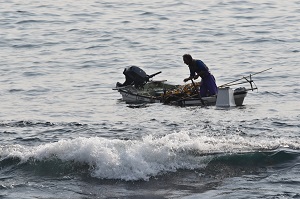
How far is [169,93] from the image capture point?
23.9 meters

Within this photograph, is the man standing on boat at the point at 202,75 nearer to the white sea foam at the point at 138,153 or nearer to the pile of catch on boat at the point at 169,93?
the pile of catch on boat at the point at 169,93

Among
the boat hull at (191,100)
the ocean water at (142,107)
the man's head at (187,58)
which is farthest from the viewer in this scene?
the boat hull at (191,100)

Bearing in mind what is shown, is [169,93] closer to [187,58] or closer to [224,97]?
[187,58]

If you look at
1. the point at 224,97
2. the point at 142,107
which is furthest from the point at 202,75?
the point at 142,107

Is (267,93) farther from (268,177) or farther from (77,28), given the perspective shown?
(77,28)

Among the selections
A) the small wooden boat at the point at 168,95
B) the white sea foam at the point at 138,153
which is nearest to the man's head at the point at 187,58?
the small wooden boat at the point at 168,95

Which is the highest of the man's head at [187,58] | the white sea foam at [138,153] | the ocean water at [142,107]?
the man's head at [187,58]

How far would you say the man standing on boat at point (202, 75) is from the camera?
2312 centimetres

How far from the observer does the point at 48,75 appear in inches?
1187

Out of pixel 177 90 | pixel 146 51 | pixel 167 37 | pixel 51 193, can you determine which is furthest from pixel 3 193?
pixel 167 37

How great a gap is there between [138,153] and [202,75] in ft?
25.6

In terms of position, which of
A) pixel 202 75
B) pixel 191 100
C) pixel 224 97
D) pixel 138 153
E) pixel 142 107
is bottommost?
pixel 142 107

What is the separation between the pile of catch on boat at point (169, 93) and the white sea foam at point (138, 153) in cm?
592

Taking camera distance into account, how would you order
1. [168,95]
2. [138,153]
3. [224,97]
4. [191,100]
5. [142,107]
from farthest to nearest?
[142,107] < [168,95] < [191,100] < [224,97] < [138,153]
